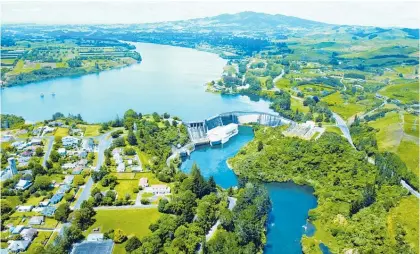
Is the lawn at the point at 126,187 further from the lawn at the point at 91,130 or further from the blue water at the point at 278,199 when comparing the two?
the lawn at the point at 91,130

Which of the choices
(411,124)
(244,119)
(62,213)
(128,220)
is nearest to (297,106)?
(244,119)

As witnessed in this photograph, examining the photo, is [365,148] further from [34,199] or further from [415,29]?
[415,29]

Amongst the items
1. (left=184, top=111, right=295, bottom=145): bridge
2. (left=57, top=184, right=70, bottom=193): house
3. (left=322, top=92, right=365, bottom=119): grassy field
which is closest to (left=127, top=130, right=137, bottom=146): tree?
(left=184, top=111, right=295, bottom=145): bridge

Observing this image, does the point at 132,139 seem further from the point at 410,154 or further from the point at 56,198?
the point at 410,154

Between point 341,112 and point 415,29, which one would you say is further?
point 415,29

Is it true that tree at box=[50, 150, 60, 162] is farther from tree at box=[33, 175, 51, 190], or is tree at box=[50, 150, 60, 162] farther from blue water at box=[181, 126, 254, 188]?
blue water at box=[181, 126, 254, 188]

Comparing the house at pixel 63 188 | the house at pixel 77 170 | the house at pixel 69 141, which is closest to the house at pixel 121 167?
the house at pixel 77 170

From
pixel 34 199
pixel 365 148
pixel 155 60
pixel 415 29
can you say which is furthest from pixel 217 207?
pixel 415 29
